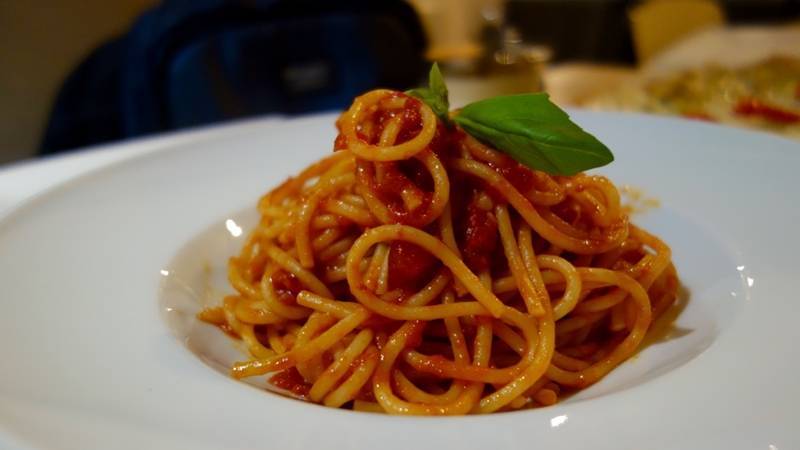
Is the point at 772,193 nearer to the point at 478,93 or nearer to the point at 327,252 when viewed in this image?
the point at 327,252

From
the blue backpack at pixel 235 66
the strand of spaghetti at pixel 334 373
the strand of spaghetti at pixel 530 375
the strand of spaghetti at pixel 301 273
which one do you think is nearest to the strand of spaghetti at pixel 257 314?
the strand of spaghetti at pixel 301 273

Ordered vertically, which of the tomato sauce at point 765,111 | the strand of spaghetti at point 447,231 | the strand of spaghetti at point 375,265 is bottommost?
the tomato sauce at point 765,111

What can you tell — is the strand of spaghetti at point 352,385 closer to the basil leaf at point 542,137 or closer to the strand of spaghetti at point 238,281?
the strand of spaghetti at point 238,281

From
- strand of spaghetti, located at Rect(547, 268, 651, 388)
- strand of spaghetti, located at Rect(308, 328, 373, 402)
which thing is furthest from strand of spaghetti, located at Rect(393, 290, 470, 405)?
strand of spaghetti, located at Rect(547, 268, 651, 388)

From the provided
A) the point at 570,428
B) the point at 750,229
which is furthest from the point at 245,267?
the point at 750,229

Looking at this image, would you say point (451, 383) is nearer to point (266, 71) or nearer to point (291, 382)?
point (291, 382)

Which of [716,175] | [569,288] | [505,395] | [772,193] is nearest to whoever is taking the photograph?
[505,395]
